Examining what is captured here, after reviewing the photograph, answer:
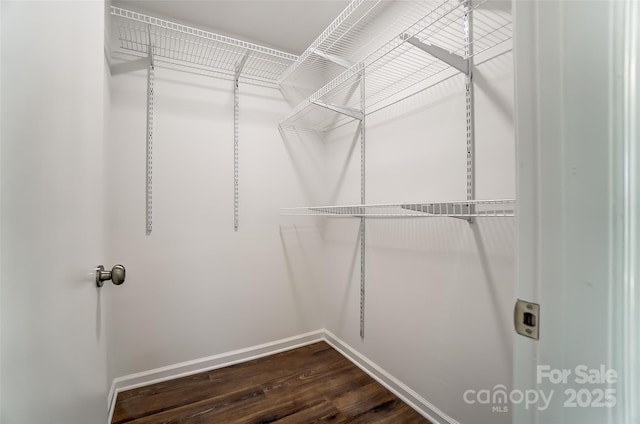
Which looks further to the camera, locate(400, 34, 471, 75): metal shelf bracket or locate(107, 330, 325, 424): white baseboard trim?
locate(107, 330, 325, 424): white baseboard trim

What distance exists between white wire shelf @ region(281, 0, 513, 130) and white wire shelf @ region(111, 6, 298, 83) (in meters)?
0.44

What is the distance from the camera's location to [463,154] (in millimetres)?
1257

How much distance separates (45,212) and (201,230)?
5.24 ft

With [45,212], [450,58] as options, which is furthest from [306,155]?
[45,212]

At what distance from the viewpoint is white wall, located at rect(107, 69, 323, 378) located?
172cm

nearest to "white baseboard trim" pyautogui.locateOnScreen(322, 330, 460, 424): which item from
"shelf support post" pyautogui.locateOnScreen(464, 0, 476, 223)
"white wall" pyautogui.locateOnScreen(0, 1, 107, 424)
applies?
"shelf support post" pyautogui.locateOnScreen(464, 0, 476, 223)

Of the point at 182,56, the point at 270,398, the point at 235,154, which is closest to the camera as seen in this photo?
the point at 270,398

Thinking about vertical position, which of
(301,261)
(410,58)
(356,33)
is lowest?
(301,261)

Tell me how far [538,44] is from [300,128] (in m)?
2.05

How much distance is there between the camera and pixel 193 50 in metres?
1.90

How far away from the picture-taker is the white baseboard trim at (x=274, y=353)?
1.48 m

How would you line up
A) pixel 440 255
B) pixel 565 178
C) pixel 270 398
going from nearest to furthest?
1. pixel 565 178
2. pixel 440 255
3. pixel 270 398

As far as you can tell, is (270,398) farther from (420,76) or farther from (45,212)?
(420,76)

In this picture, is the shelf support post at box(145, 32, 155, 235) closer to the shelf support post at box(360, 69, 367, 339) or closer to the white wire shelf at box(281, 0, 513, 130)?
the white wire shelf at box(281, 0, 513, 130)
